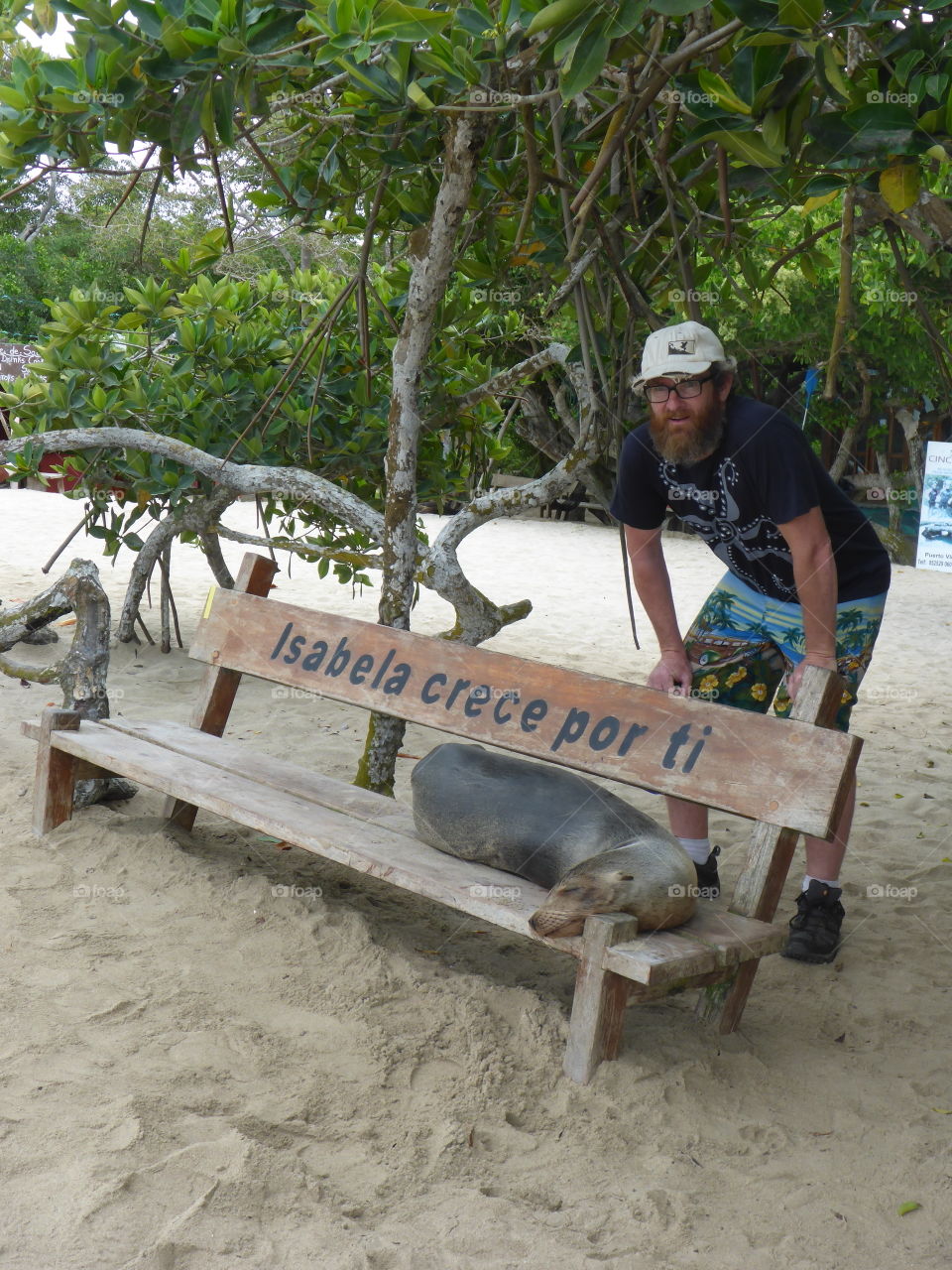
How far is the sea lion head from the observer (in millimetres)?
2209

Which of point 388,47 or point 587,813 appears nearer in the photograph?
point 388,47

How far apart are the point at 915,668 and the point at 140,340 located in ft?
17.2

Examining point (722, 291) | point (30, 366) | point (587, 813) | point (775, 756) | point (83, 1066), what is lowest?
point (83, 1066)

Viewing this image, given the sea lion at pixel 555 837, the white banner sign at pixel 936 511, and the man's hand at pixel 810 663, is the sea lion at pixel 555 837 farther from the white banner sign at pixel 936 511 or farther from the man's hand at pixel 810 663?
the white banner sign at pixel 936 511

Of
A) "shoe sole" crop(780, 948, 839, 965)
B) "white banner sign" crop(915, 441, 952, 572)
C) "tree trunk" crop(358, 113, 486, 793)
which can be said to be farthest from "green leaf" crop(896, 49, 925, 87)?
"white banner sign" crop(915, 441, 952, 572)

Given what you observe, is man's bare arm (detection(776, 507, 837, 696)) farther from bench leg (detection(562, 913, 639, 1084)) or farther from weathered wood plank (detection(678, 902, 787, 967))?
bench leg (detection(562, 913, 639, 1084))

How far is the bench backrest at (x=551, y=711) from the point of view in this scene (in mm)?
2312

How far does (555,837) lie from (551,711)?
31 centimetres

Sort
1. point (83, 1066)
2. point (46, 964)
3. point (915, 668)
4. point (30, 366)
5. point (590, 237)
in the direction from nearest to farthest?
point (83, 1066) < point (46, 964) < point (590, 237) < point (30, 366) < point (915, 668)

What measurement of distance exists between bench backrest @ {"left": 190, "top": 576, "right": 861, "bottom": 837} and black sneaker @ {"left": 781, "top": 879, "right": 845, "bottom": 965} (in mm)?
736

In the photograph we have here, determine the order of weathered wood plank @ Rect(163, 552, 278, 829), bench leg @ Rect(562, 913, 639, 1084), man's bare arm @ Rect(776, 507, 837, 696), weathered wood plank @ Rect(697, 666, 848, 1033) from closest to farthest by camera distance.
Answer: bench leg @ Rect(562, 913, 639, 1084) → weathered wood plank @ Rect(697, 666, 848, 1033) → man's bare arm @ Rect(776, 507, 837, 696) → weathered wood plank @ Rect(163, 552, 278, 829)

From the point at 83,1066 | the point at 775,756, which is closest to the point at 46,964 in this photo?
the point at 83,1066

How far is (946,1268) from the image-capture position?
1796 mm

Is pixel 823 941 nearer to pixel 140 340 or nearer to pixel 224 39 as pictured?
pixel 224 39
